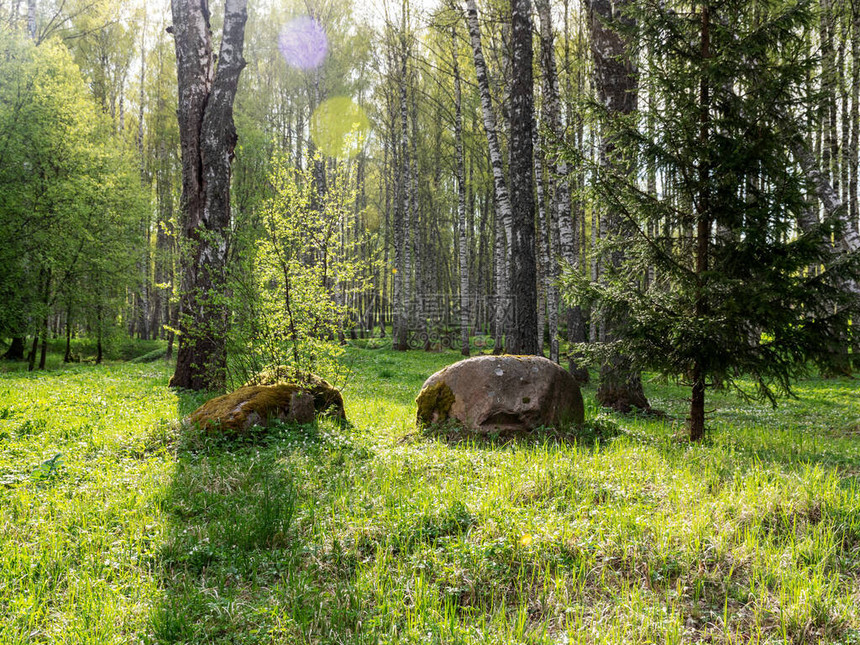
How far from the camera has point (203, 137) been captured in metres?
9.09

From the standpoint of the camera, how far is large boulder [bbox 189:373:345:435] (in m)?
5.59

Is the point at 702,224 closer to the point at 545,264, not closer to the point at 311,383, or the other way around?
the point at 311,383

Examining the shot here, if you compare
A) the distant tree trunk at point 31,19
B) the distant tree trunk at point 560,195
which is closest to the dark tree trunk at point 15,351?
the distant tree trunk at point 31,19

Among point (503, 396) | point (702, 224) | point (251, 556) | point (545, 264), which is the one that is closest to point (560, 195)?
point (545, 264)

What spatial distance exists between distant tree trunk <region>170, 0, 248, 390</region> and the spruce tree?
6810 millimetres

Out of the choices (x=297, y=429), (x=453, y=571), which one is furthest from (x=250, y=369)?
(x=453, y=571)

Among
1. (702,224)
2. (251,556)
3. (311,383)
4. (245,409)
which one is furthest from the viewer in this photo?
(311,383)

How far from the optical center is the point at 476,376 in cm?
634

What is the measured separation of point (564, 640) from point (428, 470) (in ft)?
7.71

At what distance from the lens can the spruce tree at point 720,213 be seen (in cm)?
496

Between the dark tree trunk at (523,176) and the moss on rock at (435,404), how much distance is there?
3327mm

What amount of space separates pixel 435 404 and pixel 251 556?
361cm

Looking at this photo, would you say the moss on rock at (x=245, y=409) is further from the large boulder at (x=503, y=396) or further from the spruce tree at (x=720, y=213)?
the spruce tree at (x=720, y=213)

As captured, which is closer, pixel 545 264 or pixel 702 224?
pixel 702 224
